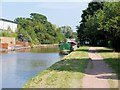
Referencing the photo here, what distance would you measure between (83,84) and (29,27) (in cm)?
11466

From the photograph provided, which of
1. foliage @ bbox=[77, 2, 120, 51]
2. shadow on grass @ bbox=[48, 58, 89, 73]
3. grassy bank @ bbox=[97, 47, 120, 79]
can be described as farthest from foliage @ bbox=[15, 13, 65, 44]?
shadow on grass @ bbox=[48, 58, 89, 73]

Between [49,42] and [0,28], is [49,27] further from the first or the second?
[0,28]

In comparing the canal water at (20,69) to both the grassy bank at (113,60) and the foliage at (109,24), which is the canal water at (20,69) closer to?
the grassy bank at (113,60)

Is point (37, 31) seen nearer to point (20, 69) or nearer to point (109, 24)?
point (109, 24)

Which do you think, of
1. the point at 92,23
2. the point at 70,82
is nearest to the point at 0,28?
the point at 92,23

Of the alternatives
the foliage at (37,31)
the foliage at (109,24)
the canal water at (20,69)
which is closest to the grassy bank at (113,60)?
the foliage at (109,24)

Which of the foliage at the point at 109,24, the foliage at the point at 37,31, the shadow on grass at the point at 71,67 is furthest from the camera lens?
the foliage at the point at 37,31

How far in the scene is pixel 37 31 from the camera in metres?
135

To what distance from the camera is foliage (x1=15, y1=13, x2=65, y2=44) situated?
407ft

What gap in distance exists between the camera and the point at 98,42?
7456cm

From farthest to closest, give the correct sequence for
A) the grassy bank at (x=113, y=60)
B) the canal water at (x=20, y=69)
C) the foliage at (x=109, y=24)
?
the foliage at (x=109, y=24), the canal water at (x=20, y=69), the grassy bank at (x=113, y=60)

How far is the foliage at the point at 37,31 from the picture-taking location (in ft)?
407

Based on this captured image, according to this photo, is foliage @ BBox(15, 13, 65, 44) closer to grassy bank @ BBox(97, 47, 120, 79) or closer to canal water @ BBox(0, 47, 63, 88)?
canal water @ BBox(0, 47, 63, 88)

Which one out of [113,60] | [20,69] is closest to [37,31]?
[20,69]
